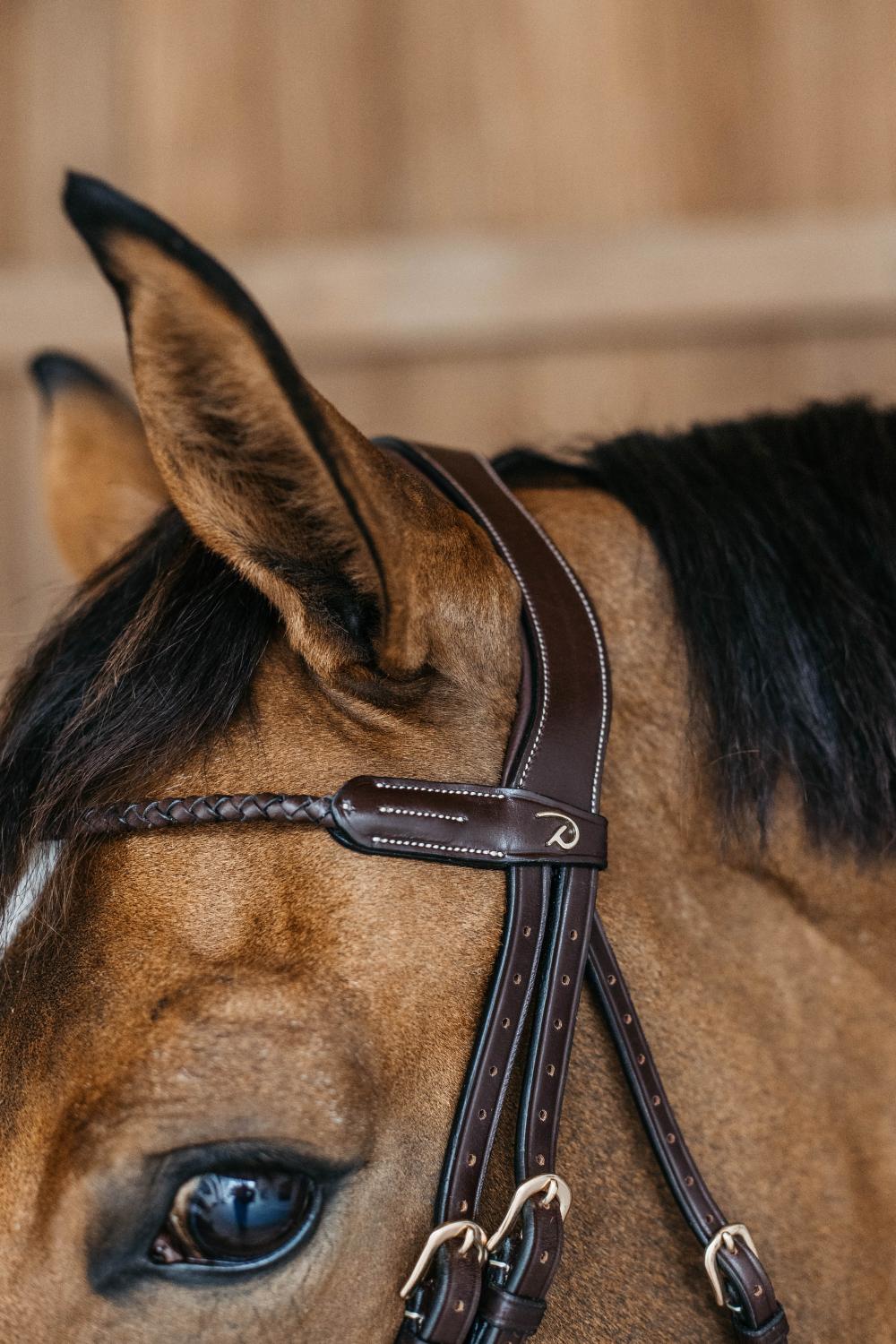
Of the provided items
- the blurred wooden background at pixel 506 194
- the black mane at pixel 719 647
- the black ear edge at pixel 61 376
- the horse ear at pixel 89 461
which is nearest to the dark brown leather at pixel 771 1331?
the black mane at pixel 719 647

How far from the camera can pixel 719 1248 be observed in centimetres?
69

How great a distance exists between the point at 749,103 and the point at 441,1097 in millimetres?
1973

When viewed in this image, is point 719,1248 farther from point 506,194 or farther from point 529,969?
point 506,194

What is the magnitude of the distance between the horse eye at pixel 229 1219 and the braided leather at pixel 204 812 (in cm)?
19

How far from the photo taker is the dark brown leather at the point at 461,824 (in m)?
0.65

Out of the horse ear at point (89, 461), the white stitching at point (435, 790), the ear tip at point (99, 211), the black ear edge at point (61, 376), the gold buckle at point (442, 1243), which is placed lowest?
the gold buckle at point (442, 1243)

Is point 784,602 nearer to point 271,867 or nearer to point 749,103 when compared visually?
point 271,867

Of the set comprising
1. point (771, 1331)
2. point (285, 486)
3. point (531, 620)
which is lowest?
point (771, 1331)

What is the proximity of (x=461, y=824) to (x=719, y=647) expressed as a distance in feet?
0.78

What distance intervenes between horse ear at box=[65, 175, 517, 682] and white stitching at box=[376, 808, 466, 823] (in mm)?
81

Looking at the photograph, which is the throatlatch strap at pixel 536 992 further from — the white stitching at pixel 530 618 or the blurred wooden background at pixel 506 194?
the blurred wooden background at pixel 506 194

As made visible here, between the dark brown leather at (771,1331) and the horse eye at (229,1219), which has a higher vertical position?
the horse eye at (229,1219)

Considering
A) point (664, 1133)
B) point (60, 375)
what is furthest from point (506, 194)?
point (664, 1133)

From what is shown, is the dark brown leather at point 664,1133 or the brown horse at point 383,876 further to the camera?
the dark brown leather at point 664,1133
